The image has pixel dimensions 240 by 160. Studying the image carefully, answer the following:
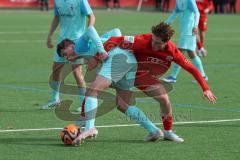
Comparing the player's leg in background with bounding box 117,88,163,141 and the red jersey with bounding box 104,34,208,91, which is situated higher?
the red jersey with bounding box 104,34,208,91

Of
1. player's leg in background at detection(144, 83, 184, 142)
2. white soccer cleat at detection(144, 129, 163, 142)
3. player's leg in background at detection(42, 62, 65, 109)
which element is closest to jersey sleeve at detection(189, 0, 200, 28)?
player's leg in background at detection(42, 62, 65, 109)

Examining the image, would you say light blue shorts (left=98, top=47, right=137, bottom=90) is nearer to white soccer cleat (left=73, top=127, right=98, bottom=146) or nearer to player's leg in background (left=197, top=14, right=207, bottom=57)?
white soccer cleat (left=73, top=127, right=98, bottom=146)

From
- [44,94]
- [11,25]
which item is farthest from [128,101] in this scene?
[11,25]

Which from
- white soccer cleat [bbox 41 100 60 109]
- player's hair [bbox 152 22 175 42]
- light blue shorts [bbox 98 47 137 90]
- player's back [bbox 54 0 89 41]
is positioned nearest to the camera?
player's hair [bbox 152 22 175 42]

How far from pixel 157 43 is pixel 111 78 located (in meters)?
0.76

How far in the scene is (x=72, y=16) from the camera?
1195cm

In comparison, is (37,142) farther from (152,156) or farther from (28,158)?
(152,156)

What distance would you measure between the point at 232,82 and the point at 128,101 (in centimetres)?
648

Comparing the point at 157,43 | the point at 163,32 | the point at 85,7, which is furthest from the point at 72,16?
the point at 163,32

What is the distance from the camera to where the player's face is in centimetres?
892

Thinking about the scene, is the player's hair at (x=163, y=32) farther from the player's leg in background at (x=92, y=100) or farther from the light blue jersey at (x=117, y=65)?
the player's leg in background at (x=92, y=100)

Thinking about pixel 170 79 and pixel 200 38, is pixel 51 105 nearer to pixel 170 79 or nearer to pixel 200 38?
pixel 170 79

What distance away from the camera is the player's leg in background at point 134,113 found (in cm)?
941

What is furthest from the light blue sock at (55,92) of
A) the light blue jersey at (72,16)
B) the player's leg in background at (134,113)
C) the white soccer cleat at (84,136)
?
the white soccer cleat at (84,136)
